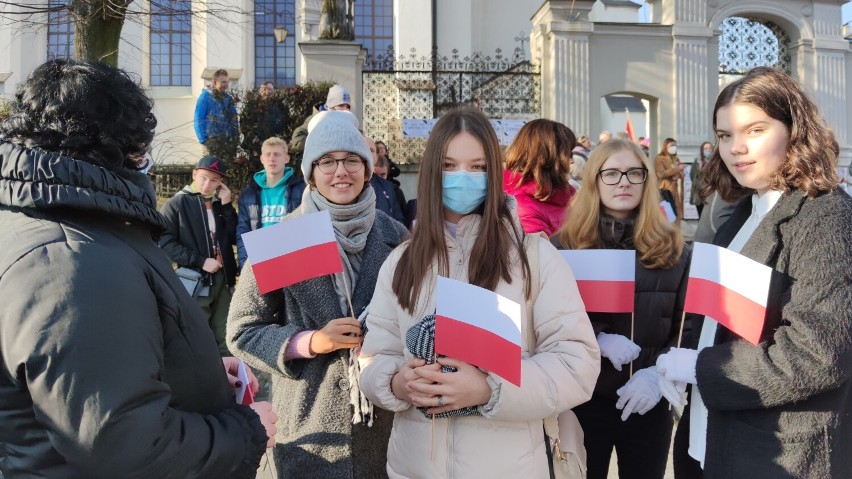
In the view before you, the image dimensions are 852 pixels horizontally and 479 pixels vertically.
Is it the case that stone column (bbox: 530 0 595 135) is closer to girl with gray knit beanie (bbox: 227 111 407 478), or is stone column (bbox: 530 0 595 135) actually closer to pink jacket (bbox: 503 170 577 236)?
pink jacket (bbox: 503 170 577 236)

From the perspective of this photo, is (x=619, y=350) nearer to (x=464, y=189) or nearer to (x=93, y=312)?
(x=464, y=189)

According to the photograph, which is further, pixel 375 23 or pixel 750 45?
pixel 375 23

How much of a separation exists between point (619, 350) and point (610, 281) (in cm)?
27

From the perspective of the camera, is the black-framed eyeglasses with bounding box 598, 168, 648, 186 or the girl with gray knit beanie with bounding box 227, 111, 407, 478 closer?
the girl with gray knit beanie with bounding box 227, 111, 407, 478

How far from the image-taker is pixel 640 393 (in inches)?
107

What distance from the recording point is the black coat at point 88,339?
143 centimetres

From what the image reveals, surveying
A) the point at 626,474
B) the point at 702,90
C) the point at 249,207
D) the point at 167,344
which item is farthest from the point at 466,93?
the point at 167,344

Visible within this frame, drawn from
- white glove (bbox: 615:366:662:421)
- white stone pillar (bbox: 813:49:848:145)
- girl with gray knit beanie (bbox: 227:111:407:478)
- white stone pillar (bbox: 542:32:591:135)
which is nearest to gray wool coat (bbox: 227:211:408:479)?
girl with gray knit beanie (bbox: 227:111:407:478)

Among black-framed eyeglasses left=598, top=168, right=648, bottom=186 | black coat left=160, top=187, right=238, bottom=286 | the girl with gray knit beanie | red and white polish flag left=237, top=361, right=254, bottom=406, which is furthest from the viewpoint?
black coat left=160, top=187, right=238, bottom=286

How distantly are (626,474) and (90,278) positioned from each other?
7.99ft

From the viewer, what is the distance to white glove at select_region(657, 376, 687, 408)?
8.09ft

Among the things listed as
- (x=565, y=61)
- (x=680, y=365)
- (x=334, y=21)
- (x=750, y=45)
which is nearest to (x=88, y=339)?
(x=680, y=365)

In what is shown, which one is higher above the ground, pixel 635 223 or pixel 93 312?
pixel 635 223

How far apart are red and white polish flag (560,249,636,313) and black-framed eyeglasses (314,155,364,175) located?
93 cm
